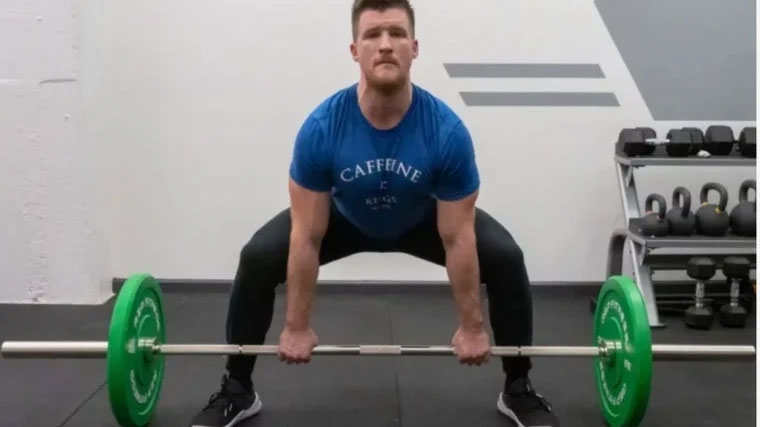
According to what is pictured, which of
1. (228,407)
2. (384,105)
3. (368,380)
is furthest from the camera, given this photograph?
(368,380)

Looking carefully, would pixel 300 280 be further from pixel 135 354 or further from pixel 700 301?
pixel 700 301

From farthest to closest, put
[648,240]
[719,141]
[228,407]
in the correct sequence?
[719,141] → [648,240] → [228,407]

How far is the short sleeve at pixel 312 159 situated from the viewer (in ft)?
5.38

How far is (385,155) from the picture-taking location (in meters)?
1.65

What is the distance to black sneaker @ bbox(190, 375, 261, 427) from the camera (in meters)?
1.82

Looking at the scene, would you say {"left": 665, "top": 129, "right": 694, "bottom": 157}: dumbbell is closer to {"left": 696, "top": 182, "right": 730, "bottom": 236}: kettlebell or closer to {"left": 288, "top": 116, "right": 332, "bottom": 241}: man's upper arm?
{"left": 696, "top": 182, "right": 730, "bottom": 236}: kettlebell

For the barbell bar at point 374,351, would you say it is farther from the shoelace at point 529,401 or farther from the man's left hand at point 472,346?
the shoelace at point 529,401

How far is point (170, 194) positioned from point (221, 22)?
0.74 metres

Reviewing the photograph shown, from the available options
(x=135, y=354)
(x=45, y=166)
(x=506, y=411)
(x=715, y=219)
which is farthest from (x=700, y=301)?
(x=45, y=166)

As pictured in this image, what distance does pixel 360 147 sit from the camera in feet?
5.40

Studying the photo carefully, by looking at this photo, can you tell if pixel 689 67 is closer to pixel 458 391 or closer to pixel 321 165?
pixel 458 391

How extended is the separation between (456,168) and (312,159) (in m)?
0.31

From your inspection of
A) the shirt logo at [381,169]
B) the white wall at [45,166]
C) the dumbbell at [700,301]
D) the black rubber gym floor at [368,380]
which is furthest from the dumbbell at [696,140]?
the white wall at [45,166]

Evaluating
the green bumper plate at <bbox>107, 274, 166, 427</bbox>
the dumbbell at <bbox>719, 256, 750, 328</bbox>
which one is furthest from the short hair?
the dumbbell at <bbox>719, 256, 750, 328</bbox>
